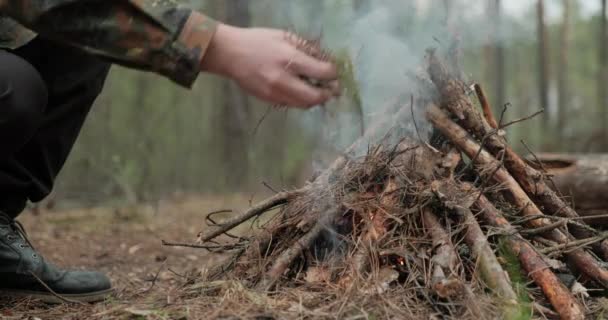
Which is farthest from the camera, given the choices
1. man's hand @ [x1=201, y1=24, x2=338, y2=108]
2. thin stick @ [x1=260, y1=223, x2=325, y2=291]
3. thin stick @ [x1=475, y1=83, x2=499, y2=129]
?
thin stick @ [x1=475, y1=83, x2=499, y2=129]

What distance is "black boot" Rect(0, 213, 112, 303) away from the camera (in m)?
2.55

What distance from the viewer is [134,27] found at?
1577 millimetres

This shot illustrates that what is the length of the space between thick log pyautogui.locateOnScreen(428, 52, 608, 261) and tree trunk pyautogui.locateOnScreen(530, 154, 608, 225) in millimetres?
1376

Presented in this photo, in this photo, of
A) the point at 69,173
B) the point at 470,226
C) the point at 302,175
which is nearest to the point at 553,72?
the point at 302,175

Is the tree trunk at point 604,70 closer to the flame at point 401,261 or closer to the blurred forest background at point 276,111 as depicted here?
the blurred forest background at point 276,111

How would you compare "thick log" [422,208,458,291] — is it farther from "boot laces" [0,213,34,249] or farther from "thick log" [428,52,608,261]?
"boot laces" [0,213,34,249]

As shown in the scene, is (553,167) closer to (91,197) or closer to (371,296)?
(371,296)

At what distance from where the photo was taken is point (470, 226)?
2.33 meters

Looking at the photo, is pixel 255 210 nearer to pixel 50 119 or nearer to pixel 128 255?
pixel 50 119

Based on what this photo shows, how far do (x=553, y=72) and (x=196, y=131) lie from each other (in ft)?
73.3

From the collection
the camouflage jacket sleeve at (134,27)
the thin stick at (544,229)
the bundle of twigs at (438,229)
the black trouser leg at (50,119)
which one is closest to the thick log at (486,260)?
the bundle of twigs at (438,229)

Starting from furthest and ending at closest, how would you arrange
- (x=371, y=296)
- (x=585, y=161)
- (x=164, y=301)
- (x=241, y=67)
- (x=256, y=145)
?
(x=256, y=145)
(x=585, y=161)
(x=164, y=301)
(x=371, y=296)
(x=241, y=67)

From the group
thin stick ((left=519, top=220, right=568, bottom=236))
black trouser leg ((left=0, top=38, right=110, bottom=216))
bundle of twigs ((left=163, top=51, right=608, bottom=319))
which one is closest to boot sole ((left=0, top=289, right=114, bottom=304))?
black trouser leg ((left=0, top=38, right=110, bottom=216))

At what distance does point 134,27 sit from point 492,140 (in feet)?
5.62
